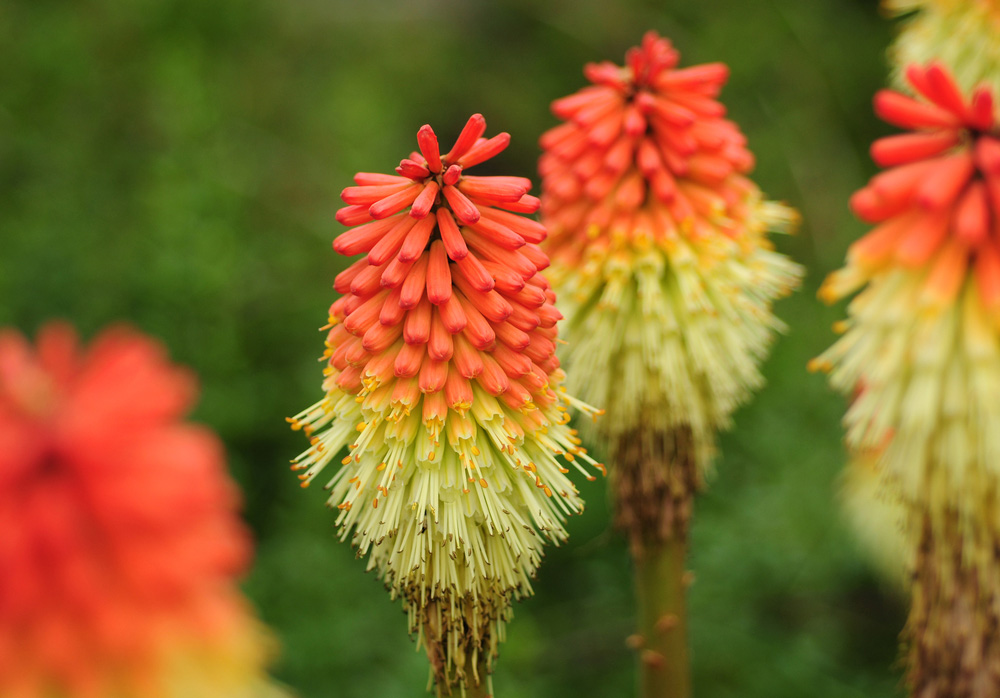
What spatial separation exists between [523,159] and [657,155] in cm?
517

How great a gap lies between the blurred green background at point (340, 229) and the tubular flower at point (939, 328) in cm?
108

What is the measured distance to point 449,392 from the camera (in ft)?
5.55

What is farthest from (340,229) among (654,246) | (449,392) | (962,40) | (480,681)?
(480,681)

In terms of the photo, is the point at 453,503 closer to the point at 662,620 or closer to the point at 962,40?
the point at 662,620

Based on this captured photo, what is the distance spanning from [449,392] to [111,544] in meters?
0.66

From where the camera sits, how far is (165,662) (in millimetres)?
1328

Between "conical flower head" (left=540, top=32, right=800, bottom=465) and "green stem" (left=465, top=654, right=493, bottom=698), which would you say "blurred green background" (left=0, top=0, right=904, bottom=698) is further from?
"green stem" (left=465, top=654, right=493, bottom=698)

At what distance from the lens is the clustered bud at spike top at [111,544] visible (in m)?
1.23

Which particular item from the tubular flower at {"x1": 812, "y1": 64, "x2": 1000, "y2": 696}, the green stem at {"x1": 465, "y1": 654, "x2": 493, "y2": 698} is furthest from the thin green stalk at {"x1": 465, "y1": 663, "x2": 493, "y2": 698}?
the tubular flower at {"x1": 812, "y1": 64, "x2": 1000, "y2": 696}

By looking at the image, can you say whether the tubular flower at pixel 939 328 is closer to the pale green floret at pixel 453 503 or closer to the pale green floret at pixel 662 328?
the pale green floret at pixel 662 328

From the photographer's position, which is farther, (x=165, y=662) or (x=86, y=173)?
(x=86, y=173)

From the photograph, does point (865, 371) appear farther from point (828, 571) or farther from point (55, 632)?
point (828, 571)

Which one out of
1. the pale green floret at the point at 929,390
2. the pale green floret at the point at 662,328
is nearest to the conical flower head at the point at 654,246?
the pale green floret at the point at 662,328

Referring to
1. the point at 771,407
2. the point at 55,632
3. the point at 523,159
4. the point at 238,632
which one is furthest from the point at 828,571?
the point at 523,159
